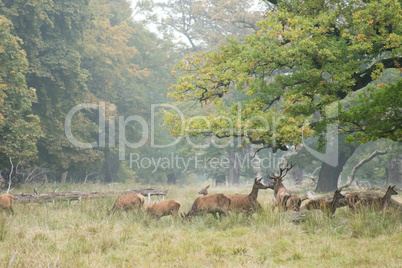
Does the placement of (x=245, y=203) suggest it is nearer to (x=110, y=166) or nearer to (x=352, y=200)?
(x=352, y=200)

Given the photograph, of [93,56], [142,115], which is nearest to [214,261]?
[93,56]

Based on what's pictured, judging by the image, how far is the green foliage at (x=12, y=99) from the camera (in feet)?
58.2

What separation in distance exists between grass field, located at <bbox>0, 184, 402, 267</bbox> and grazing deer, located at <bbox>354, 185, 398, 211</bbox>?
1.53ft

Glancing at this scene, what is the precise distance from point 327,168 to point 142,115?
18.4 m

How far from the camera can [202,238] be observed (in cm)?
923

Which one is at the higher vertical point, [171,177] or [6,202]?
[6,202]

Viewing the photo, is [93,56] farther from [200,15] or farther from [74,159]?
[200,15]

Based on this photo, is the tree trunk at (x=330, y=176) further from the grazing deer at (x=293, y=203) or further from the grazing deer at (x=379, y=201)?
the grazing deer at (x=293, y=203)

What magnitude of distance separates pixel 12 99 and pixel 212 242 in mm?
14422

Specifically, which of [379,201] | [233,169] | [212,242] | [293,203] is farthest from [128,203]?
[233,169]

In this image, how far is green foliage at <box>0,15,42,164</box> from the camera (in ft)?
58.2

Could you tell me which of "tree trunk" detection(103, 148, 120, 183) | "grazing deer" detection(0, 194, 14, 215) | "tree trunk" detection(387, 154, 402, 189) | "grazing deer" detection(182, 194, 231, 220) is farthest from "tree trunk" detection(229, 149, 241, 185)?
"grazing deer" detection(0, 194, 14, 215)

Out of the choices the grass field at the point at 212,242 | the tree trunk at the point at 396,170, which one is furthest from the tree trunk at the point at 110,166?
the grass field at the point at 212,242

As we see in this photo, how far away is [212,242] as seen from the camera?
28.4ft
